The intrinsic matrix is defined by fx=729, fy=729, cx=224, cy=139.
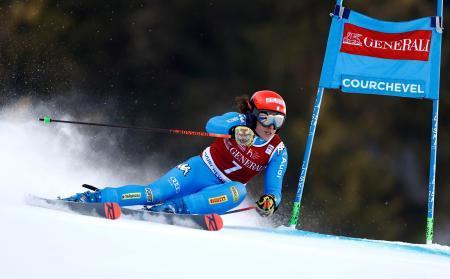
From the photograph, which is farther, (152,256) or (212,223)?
(212,223)

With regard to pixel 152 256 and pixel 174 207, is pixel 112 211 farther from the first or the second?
pixel 152 256

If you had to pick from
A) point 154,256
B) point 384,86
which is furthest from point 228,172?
point 154,256

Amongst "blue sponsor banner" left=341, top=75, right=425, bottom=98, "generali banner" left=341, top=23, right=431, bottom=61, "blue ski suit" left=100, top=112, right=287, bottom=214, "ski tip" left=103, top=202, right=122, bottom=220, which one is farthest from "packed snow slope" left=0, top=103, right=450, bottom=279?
"generali banner" left=341, top=23, right=431, bottom=61

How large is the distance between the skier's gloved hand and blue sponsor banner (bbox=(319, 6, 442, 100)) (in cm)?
127

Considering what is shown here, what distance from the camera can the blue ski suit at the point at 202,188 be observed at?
4.71 meters

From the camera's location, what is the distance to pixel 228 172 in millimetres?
5102

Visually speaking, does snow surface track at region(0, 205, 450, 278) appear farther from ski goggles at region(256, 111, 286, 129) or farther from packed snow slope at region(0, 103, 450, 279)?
ski goggles at region(256, 111, 286, 129)

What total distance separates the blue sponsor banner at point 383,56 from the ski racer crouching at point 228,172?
3.17 ft

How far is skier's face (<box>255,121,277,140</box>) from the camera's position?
4.92 meters

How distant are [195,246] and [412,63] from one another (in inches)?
125

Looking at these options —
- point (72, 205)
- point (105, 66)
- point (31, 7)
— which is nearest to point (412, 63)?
point (72, 205)

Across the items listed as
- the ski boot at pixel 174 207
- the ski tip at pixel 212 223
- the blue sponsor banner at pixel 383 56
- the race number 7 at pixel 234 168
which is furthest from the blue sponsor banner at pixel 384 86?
the ski tip at pixel 212 223

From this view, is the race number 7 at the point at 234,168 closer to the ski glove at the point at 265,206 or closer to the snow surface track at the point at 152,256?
the ski glove at the point at 265,206

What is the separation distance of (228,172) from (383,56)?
162cm
